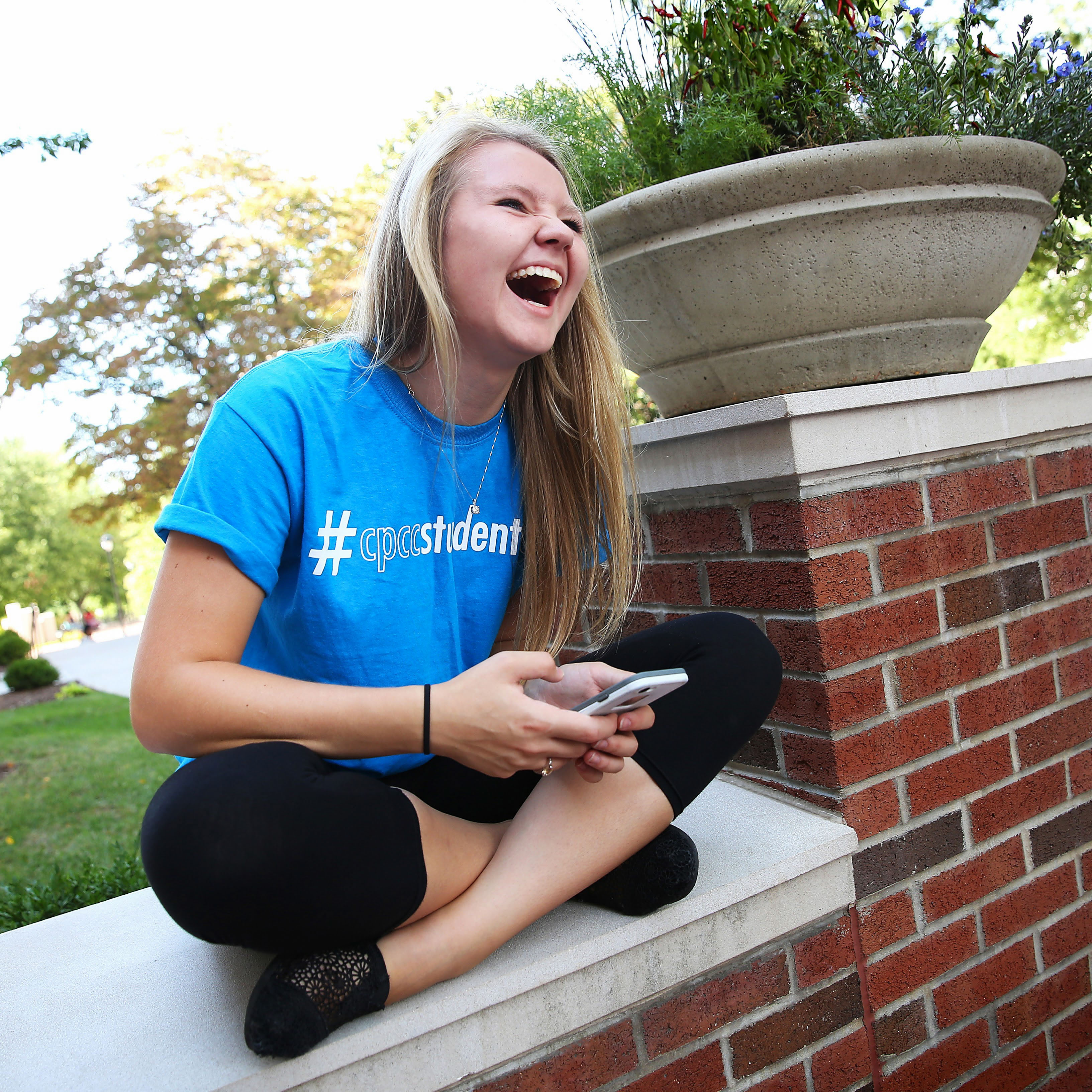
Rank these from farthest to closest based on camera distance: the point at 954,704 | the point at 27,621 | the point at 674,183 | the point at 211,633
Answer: the point at 27,621, the point at 954,704, the point at 674,183, the point at 211,633

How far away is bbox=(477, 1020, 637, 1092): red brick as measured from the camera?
1.30 metres

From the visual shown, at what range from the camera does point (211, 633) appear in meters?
1.31

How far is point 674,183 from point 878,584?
859mm

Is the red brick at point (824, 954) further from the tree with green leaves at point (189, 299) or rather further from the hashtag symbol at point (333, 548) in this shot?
the tree with green leaves at point (189, 299)

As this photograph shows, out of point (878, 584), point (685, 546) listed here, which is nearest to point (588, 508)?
point (685, 546)

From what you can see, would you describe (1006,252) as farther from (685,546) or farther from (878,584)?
(685,546)

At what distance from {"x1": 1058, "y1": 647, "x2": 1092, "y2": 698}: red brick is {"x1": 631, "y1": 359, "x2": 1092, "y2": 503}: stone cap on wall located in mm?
504

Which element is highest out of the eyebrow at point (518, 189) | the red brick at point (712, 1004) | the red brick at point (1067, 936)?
the eyebrow at point (518, 189)

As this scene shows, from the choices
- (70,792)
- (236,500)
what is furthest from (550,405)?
(70,792)

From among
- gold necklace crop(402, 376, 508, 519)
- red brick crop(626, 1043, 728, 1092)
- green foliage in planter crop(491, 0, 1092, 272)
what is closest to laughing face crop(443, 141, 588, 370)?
gold necklace crop(402, 376, 508, 519)

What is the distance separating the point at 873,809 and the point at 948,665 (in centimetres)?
34

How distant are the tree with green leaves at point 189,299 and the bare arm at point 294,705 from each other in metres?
9.76

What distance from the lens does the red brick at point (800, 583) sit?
1633 mm

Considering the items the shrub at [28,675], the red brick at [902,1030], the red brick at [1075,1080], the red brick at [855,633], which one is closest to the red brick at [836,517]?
the red brick at [855,633]
